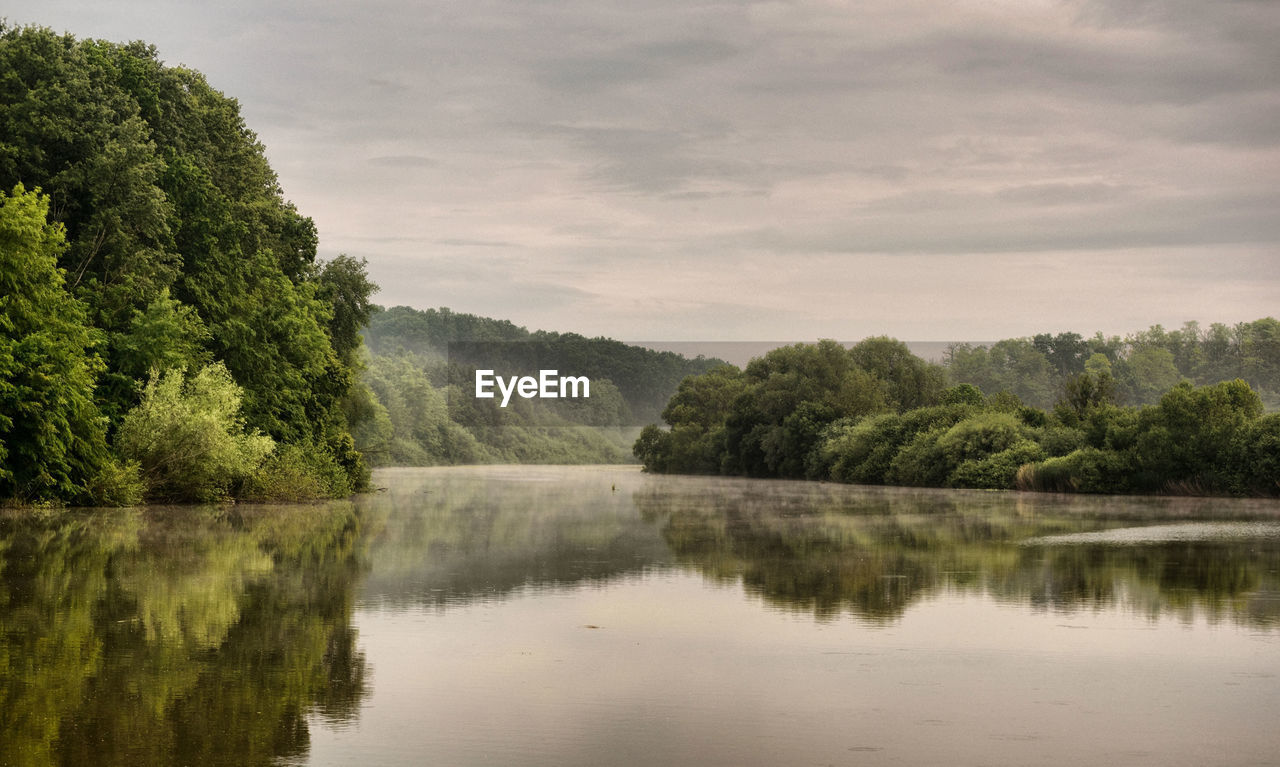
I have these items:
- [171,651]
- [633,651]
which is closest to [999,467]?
[633,651]

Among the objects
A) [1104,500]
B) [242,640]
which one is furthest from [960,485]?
[242,640]

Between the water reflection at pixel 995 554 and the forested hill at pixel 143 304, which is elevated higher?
the forested hill at pixel 143 304

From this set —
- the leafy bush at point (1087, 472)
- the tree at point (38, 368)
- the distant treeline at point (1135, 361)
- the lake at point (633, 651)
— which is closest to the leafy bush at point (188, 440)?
the tree at point (38, 368)

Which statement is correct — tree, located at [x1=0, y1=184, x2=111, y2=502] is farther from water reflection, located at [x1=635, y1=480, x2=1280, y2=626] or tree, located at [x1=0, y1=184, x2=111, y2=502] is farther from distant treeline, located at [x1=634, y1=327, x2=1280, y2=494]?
distant treeline, located at [x1=634, y1=327, x2=1280, y2=494]

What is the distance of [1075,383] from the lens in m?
60.8

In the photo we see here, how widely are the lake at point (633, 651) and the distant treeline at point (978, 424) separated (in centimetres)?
2503

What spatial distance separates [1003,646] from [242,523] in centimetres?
2028

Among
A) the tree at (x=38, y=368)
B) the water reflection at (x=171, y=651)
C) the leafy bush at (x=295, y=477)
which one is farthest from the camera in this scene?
the leafy bush at (x=295, y=477)

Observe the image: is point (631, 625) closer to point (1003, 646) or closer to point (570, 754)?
point (1003, 646)

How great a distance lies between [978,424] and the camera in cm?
6041

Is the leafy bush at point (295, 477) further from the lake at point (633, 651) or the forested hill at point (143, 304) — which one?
the lake at point (633, 651)

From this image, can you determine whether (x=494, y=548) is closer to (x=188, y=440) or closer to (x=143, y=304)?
(x=188, y=440)

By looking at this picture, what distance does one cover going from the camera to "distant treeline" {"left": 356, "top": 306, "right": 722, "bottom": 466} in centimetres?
13375

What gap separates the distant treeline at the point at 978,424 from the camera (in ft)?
155
